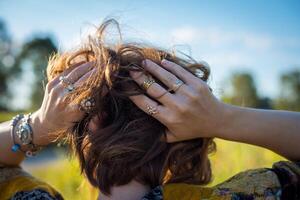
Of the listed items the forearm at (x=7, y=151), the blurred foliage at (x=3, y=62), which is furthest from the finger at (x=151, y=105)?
the blurred foliage at (x=3, y=62)

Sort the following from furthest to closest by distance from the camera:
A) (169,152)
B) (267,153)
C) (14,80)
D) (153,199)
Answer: (14,80), (267,153), (169,152), (153,199)

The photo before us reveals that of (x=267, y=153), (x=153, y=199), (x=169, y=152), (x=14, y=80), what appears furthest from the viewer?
(x=14, y=80)

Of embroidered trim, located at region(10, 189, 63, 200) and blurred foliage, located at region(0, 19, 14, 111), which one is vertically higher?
embroidered trim, located at region(10, 189, 63, 200)

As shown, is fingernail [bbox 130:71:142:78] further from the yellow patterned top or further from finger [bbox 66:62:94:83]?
the yellow patterned top

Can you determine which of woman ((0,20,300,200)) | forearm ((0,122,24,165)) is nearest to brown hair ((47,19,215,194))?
woman ((0,20,300,200))

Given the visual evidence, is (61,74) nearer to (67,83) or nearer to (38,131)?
(67,83)

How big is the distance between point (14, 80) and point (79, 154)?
1257 inches

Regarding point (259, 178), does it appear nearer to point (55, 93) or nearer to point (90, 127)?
point (90, 127)

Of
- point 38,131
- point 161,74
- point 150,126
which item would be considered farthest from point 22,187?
point 161,74

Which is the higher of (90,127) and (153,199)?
(90,127)

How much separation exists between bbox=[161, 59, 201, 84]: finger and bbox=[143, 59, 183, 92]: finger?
2cm

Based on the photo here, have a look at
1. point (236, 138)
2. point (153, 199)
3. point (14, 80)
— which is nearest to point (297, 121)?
point (236, 138)

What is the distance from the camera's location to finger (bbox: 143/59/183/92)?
146 cm

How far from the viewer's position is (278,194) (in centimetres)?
142
